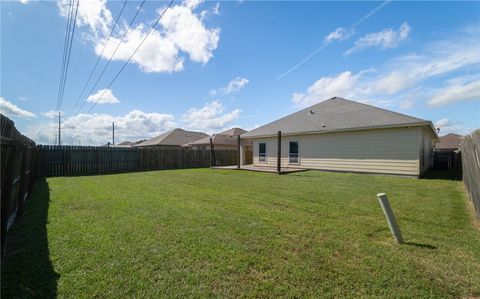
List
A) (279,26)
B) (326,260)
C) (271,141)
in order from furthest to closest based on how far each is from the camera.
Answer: (271,141), (279,26), (326,260)

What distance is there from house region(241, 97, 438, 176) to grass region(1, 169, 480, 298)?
256 inches

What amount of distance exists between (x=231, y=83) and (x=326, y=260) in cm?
1640

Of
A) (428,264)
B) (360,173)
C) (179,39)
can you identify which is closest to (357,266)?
(428,264)

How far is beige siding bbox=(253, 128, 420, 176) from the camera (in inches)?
435

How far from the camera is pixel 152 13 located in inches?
274

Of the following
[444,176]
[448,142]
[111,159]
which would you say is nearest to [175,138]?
[111,159]

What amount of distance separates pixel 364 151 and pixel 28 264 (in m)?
13.5

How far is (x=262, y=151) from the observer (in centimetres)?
1788

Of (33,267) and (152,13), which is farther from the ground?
(152,13)

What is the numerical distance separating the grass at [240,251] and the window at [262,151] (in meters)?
11.8

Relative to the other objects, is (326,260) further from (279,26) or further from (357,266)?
(279,26)

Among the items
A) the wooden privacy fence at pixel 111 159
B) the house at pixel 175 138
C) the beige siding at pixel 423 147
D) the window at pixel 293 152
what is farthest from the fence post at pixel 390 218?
the house at pixel 175 138

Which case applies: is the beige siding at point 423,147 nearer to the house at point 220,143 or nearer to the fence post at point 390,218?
the fence post at point 390,218

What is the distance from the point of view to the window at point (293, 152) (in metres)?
A: 15.7
